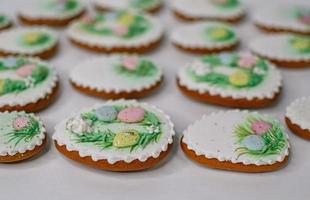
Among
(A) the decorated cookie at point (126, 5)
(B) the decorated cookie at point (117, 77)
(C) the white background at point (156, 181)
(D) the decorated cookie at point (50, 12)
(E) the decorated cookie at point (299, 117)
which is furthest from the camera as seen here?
(A) the decorated cookie at point (126, 5)

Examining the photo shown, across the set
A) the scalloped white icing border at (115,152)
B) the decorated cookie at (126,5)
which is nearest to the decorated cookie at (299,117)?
the scalloped white icing border at (115,152)

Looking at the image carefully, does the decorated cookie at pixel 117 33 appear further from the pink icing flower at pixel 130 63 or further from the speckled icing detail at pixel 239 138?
the speckled icing detail at pixel 239 138

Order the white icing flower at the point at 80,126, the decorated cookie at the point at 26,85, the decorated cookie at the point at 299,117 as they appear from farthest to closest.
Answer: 1. the decorated cookie at the point at 26,85
2. the decorated cookie at the point at 299,117
3. the white icing flower at the point at 80,126

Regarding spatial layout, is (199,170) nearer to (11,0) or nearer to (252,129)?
(252,129)

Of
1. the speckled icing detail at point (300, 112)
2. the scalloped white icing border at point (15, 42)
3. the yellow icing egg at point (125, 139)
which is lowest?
the scalloped white icing border at point (15, 42)

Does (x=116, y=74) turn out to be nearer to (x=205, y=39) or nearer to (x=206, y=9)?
(x=205, y=39)

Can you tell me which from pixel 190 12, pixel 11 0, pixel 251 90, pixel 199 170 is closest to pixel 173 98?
pixel 251 90

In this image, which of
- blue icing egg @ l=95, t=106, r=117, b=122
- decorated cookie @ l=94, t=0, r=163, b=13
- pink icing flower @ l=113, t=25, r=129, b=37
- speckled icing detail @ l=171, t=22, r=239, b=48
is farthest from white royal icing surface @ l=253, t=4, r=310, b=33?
blue icing egg @ l=95, t=106, r=117, b=122

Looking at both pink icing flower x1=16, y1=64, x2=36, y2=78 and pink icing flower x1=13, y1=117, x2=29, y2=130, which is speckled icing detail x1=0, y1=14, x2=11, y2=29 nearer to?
pink icing flower x1=16, y1=64, x2=36, y2=78
